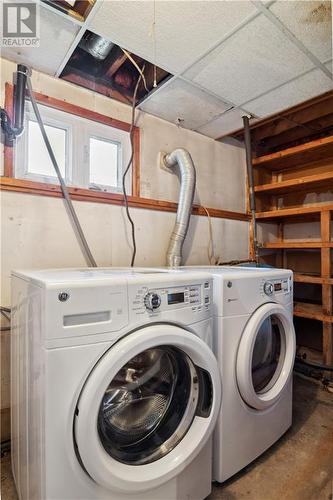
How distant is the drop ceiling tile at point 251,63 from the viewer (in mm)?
1343

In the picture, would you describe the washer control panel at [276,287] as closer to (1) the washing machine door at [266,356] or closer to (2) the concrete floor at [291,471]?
(1) the washing machine door at [266,356]

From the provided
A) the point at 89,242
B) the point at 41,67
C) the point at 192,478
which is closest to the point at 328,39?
the point at 41,67

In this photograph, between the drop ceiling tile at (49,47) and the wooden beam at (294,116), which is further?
the wooden beam at (294,116)

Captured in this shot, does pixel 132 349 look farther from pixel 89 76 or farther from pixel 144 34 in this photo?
pixel 89 76

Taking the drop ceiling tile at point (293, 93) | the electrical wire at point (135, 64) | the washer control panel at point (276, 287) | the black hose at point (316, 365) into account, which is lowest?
the black hose at point (316, 365)

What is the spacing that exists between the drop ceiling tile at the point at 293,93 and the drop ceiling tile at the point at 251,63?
8 cm

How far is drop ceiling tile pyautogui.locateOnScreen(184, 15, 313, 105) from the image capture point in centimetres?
134

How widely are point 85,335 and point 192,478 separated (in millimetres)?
753

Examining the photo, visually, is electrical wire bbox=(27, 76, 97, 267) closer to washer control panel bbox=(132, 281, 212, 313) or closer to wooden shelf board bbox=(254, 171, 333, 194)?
washer control panel bbox=(132, 281, 212, 313)

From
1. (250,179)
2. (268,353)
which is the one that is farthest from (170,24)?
(268,353)

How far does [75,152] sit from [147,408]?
59.3 inches

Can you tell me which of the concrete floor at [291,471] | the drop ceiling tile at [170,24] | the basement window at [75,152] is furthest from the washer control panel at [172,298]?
the drop ceiling tile at [170,24]

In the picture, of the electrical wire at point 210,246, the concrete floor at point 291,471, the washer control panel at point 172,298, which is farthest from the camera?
the electrical wire at point 210,246

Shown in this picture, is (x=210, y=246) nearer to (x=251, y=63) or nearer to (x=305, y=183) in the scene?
(x=305, y=183)
